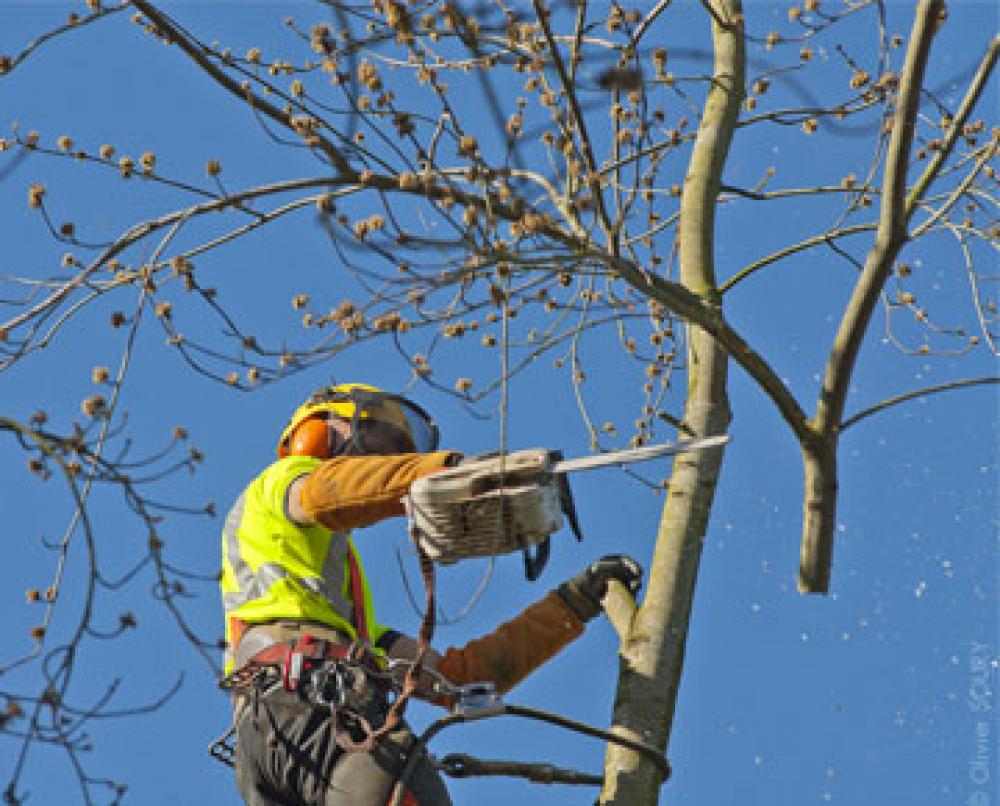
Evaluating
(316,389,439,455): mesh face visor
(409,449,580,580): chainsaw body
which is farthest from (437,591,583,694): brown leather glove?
(409,449,580,580): chainsaw body

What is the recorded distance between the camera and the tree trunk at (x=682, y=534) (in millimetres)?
5223

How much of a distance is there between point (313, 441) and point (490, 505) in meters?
1.16

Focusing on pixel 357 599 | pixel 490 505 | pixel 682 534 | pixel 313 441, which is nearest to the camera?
pixel 490 505

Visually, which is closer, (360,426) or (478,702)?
(478,702)

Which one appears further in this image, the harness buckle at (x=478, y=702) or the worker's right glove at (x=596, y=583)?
the worker's right glove at (x=596, y=583)

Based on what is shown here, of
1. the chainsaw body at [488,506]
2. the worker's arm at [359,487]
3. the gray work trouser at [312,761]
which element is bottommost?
the gray work trouser at [312,761]

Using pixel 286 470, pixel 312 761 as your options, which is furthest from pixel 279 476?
pixel 312 761

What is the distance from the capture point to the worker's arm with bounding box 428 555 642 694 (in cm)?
589

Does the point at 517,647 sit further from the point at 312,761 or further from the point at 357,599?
the point at 312,761

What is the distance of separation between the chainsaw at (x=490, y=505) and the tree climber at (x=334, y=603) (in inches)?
8.0

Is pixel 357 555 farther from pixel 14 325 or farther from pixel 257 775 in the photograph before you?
pixel 14 325

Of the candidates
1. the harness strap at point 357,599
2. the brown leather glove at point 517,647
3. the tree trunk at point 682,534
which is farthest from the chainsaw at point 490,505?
the brown leather glove at point 517,647

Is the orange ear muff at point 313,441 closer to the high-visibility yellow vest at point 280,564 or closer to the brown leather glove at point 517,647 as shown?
the high-visibility yellow vest at point 280,564

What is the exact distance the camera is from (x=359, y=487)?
527 cm
